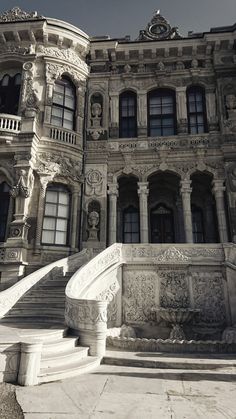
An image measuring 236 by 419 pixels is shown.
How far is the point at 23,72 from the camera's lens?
14656mm

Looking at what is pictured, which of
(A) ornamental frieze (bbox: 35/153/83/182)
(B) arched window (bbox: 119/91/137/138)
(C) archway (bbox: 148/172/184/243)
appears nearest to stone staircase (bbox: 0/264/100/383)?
(A) ornamental frieze (bbox: 35/153/83/182)

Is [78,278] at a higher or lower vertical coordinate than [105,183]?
lower

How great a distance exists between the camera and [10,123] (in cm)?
1322

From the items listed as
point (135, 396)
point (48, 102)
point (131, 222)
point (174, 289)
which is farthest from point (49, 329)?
point (48, 102)

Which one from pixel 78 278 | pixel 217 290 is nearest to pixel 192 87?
pixel 217 290

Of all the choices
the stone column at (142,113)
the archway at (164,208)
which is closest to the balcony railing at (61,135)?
the stone column at (142,113)

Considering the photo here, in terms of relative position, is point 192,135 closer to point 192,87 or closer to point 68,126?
point 192,87

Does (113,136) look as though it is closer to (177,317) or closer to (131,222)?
(131,222)

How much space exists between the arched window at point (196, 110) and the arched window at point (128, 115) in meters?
2.92

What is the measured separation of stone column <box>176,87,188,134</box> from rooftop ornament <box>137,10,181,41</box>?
130 inches

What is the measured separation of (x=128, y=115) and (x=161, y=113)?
1789 mm

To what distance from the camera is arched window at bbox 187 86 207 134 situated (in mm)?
15102

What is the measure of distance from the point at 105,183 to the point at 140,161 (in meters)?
2.09

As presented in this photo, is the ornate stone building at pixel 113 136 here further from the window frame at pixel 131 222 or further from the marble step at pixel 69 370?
the marble step at pixel 69 370
